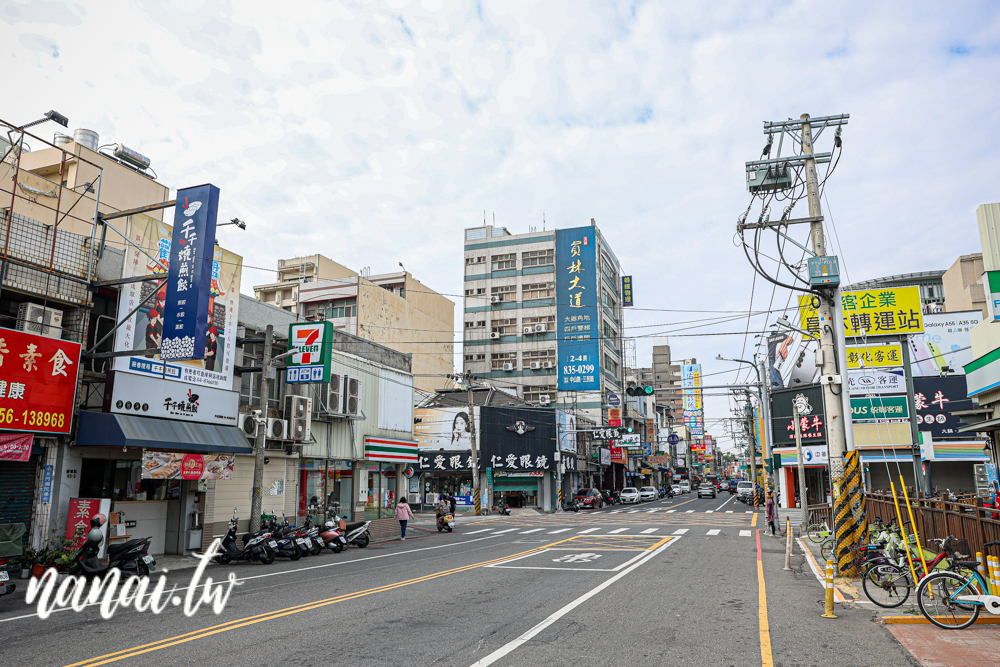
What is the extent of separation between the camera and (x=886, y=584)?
10.8 m

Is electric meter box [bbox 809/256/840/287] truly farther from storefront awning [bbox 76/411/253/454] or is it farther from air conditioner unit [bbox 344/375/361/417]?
air conditioner unit [bbox 344/375/361/417]

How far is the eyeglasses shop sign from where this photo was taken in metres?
16.8

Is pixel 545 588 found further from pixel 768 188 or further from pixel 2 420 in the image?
pixel 2 420

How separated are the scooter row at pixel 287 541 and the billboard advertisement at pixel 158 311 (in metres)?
4.42

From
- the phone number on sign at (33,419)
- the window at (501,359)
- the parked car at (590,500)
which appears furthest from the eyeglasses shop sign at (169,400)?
the window at (501,359)

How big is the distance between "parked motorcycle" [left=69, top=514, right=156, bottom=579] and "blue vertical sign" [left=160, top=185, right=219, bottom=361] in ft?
13.8

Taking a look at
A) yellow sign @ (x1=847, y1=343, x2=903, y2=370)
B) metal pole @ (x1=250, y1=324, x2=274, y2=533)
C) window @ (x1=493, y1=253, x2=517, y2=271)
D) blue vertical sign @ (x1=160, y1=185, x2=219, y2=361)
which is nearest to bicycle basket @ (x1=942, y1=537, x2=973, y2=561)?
blue vertical sign @ (x1=160, y1=185, x2=219, y2=361)

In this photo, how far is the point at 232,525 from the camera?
57.7ft

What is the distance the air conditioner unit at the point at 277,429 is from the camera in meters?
21.6

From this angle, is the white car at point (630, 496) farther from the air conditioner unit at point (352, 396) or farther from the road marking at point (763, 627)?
the road marking at point (763, 627)

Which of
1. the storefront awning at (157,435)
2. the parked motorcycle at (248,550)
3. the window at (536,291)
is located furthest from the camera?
the window at (536,291)

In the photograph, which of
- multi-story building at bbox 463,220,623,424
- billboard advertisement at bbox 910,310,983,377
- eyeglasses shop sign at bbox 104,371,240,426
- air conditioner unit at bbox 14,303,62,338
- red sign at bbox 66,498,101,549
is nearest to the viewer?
air conditioner unit at bbox 14,303,62,338

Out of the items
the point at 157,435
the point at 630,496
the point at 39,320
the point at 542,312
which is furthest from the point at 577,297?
the point at 39,320

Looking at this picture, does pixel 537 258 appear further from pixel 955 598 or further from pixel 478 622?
pixel 955 598
